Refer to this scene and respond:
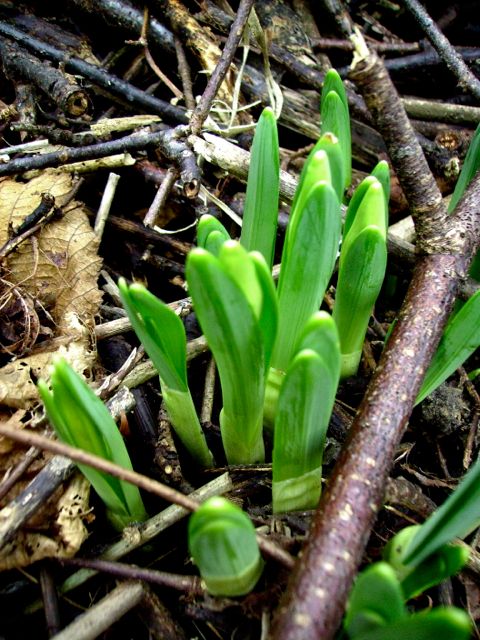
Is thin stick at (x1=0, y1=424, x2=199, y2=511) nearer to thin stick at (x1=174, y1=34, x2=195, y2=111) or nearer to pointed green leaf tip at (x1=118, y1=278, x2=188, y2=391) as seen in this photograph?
pointed green leaf tip at (x1=118, y1=278, x2=188, y2=391)

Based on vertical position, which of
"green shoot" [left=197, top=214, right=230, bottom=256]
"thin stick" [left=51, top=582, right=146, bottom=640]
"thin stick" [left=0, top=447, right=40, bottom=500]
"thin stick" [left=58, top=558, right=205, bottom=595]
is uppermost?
"green shoot" [left=197, top=214, right=230, bottom=256]

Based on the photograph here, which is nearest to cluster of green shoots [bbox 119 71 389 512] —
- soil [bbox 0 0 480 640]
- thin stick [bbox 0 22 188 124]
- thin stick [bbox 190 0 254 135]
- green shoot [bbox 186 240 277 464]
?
green shoot [bbox 186 240 277 464]

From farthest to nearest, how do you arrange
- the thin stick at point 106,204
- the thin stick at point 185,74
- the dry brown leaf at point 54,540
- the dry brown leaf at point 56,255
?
the thin stick at point 185,74 < the thin stick at point 106,204 < the dry brown leaf at point 56,255 < the dry brown leaf at point 54,540

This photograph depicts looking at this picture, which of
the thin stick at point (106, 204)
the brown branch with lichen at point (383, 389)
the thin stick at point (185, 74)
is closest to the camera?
the brown branch with lichen at point (383, 389)

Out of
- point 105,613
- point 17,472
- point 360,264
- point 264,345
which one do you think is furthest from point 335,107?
point 105,613

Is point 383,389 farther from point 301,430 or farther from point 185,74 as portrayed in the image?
point 185,74

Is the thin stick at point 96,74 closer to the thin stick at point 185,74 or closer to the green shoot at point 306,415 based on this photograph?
the thin stick at point 185,74

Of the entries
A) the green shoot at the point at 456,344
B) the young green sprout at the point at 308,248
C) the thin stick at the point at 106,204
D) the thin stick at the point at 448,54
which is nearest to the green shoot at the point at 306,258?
the young green sprout at the point at 308,248

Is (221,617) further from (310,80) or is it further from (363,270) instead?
(310,80)
